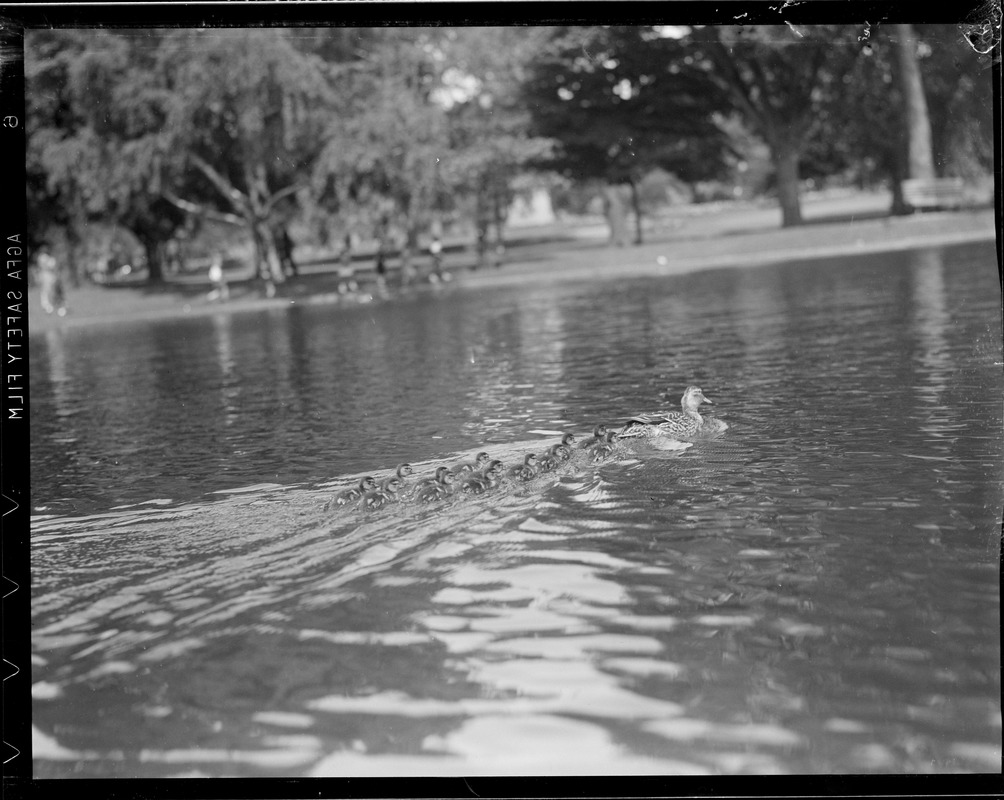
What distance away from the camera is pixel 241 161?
6.24 meters

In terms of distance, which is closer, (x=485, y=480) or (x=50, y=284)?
(x=485, y=480)

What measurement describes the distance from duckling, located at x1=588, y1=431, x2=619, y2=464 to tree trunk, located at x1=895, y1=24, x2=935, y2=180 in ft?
7.86

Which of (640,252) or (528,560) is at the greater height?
(640,252)

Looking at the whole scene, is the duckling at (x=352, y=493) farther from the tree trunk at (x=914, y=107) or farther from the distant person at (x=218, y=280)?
the tree trunk at (x=914, y=107)

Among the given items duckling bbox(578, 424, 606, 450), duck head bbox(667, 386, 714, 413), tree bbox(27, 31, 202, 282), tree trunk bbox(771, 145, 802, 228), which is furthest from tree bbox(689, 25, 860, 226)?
tree bbox(27, 31, 202, 282)

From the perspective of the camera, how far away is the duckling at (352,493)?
509 centimetres

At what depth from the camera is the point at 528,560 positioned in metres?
4.66

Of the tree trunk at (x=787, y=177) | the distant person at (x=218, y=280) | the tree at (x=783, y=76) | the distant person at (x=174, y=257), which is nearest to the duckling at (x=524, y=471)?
the tree at (x=783, y=76)

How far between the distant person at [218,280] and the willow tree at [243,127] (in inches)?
10.8

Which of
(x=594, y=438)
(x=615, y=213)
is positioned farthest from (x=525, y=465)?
(x=615, y=213)

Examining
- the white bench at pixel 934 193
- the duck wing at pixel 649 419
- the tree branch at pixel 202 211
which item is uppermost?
the tree branch at pixel 202 211

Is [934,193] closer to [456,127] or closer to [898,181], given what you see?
[898,181]

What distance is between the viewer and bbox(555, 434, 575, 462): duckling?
5336mm

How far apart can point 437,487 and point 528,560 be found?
0.71 meters
